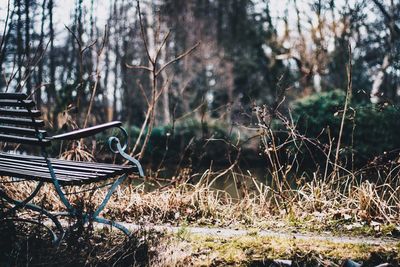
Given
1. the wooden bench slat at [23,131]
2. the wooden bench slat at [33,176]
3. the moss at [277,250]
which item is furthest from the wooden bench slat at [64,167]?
the moss at [277,250]

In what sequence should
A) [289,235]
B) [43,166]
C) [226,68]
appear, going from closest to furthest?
1. [43,166]
2. [289,235]
3. [226,68]

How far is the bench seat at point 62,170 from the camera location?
2.60 meters

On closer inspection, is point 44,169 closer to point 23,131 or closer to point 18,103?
point 23,131

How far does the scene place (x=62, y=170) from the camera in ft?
9.45

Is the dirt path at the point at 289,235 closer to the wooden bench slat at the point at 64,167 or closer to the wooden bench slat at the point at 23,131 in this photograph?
the wooden bench slat at the point at 64,167

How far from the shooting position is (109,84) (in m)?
22.3

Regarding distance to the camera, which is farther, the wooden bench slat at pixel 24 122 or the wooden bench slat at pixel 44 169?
Result: the wooden bench slat at pixel 44 169

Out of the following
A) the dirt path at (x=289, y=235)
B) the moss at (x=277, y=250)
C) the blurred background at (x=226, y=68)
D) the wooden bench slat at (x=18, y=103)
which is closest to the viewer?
the wooden bench slat at (x=18, y=103)

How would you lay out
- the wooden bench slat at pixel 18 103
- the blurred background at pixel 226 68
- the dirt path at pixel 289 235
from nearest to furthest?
1. the wooden bench slat at pixel 18 103
2. the dirt path at pixel 289 235
3. the blurred background at pixel 226 68

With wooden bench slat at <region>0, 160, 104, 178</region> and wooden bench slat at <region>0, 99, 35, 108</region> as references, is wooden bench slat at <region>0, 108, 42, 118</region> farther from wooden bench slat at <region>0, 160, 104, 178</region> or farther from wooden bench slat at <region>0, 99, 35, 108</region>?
wooden bench slat at <region>0, 160, 104, 178</region>

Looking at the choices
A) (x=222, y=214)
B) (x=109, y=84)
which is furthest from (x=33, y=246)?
(x=109, y=84)

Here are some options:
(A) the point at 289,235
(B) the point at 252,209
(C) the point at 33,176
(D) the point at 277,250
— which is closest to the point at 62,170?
(C) the point at 33,176

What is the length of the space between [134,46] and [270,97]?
8630 millimetres

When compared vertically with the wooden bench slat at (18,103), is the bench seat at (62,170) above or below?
below
